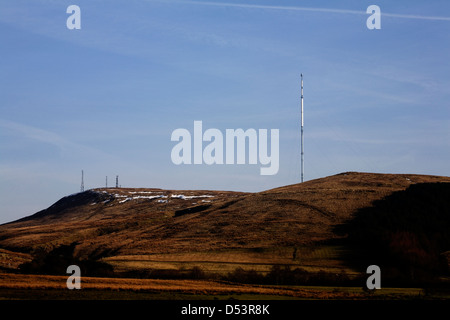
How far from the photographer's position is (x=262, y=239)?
123 meters

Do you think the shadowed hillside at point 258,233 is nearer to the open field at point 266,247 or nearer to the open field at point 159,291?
the open field at point 266,247

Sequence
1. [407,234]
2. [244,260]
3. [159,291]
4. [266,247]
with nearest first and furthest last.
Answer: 1. [159,291]
2. [407,234]
3. [244,260]
4. [266,247]

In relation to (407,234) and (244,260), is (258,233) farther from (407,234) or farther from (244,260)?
(407,234)

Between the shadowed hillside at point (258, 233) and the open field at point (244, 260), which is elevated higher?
the shadowed hillside at point (258, 233)

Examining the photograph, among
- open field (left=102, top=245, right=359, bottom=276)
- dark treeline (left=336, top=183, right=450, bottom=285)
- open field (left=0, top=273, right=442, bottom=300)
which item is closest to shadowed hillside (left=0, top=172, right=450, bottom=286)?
open field (left=102, top=245, right=359, bottom=276)

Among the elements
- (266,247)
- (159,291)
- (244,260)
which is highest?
(266,247)

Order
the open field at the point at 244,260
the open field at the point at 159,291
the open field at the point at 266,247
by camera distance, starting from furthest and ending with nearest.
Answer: the open field at the point at 244,260 → the open field at the point at 266,247 → the open field at the point at 159,291

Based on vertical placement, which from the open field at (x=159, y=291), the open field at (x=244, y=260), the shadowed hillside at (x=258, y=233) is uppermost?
the shadowed hillside at (x=258, y=233)

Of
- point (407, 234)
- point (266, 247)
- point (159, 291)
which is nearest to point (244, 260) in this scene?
point (266, 247)

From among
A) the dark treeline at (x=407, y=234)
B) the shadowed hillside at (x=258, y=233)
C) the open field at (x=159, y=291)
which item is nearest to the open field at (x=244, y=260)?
the shadowed hillside at (x=258, y=233)

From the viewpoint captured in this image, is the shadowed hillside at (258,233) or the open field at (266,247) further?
the shadowed hillside at (258,233)

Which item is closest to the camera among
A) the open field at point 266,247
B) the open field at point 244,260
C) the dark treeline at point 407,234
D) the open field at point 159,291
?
the open field at point 159,291
